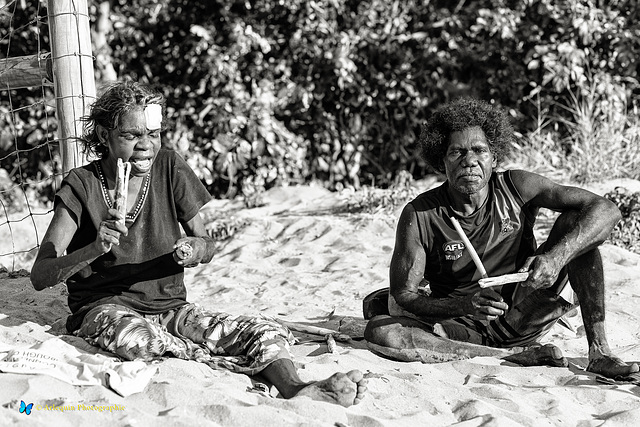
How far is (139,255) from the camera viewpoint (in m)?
3.57

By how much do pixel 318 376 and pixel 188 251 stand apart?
2.29 feet

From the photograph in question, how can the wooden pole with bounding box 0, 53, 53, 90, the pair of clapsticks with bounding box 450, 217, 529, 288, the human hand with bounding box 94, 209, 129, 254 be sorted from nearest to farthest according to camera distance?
the human hand with bounding box 94, 209, 129, 254, the pair of clapsticks with bounding box 450, 217, 529, 288, the wooden pole with bounding box 0, 53, 53, 90

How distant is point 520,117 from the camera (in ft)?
26.8

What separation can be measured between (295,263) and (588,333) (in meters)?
2.41

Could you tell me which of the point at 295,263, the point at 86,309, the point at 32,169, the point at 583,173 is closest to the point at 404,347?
the point at 86,309

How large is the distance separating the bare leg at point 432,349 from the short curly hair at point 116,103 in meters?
1.36

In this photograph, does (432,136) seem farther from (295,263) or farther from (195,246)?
(295,263)

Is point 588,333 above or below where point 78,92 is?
below

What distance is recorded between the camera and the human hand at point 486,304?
135 inches

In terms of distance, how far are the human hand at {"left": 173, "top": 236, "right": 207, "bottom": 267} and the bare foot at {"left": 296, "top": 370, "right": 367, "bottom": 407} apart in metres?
0.71

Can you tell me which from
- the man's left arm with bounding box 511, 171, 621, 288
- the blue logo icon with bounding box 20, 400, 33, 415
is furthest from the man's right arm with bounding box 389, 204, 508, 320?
the blue logo icon with bounding box 20, 400, 33, 415

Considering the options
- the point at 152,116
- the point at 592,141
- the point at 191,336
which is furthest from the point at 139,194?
the point at 592,141

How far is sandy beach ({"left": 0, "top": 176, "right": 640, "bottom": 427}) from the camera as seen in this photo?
9.11 ft

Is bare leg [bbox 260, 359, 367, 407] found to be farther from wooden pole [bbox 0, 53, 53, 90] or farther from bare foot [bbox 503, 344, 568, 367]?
wooden pole [bbox 0, 53, 53, 90]
